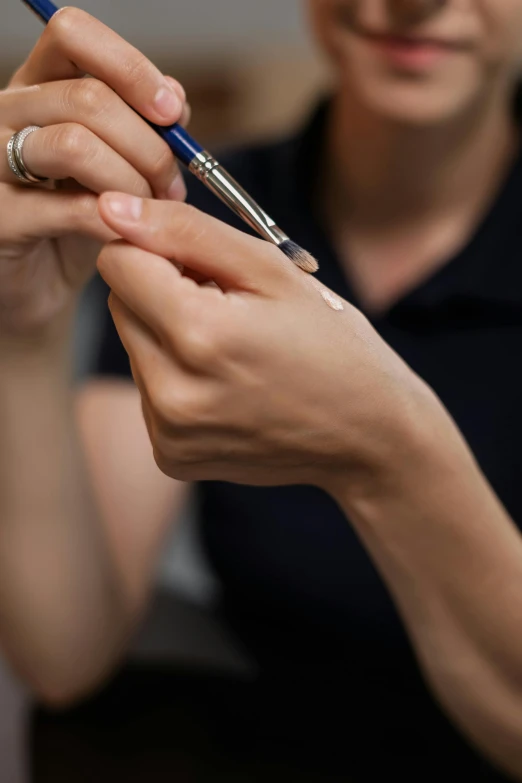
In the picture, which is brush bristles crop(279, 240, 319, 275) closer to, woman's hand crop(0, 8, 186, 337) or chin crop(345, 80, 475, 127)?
woman's hand crop(0, 8, 186, 337)

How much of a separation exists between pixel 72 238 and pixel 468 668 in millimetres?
277

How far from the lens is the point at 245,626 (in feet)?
2.12

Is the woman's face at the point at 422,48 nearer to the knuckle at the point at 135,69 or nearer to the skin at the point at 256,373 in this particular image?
the skin at the point at 256,373

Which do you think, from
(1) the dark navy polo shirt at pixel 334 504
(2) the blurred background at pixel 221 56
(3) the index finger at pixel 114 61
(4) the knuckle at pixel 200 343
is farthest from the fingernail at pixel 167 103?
(2) the blurred background at pixel 221 56

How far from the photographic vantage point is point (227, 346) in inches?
9.8

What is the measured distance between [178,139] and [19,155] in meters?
0.06

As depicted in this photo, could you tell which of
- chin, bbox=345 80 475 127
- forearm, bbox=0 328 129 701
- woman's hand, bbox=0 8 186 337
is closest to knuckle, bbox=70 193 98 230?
woman's hand, bbox=0 8 186 337

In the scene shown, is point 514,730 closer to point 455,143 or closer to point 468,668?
point 468,668

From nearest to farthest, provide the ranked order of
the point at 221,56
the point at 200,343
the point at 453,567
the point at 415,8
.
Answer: the point at 200,343
the point at 453,567
the point at 415,8
the point at 221,56

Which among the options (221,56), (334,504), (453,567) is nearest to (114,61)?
(453,567)

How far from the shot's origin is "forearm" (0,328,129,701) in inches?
17.9

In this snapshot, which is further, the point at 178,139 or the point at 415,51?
the point at 415,51

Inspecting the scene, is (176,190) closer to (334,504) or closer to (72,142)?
(72,142)

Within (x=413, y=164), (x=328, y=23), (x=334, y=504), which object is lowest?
(x=334, y=504)
